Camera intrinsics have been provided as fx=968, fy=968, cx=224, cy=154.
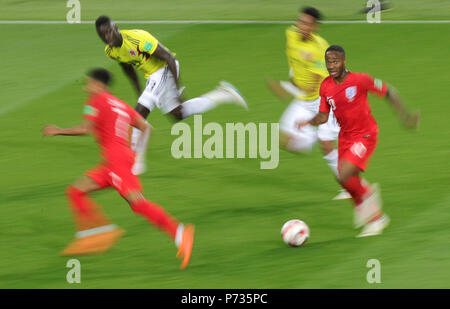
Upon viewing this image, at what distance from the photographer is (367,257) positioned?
1088cm

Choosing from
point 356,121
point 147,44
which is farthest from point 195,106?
point 356,121

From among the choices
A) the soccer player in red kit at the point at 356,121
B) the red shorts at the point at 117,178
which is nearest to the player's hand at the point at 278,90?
the soccer player in red kit at the point at 356,121

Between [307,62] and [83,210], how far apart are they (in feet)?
14.3

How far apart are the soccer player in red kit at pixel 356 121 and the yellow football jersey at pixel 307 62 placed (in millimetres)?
2008

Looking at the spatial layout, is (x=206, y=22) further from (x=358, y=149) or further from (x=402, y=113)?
(x=358, y=149)

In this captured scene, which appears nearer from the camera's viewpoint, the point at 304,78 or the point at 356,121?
the point at 356,121

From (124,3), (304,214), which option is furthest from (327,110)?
(124,3)

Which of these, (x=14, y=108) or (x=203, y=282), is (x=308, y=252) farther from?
(x=14, y=108)

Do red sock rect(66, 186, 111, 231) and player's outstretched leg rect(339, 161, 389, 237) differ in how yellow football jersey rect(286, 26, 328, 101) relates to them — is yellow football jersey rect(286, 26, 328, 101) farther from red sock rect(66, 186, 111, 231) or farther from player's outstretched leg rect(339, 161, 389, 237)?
red sock rect(66, 186, 111, 231)

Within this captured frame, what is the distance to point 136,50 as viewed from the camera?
14.7m

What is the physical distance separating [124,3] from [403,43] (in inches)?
354

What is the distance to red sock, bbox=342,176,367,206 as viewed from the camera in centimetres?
1147

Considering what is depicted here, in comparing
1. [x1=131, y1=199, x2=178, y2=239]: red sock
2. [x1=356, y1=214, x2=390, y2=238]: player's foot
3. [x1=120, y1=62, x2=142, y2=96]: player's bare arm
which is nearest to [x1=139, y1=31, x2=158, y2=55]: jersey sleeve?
[x1=120, y1=62, x2=142, y2=96]: player's bare arm

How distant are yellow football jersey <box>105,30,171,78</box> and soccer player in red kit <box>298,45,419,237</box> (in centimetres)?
392
